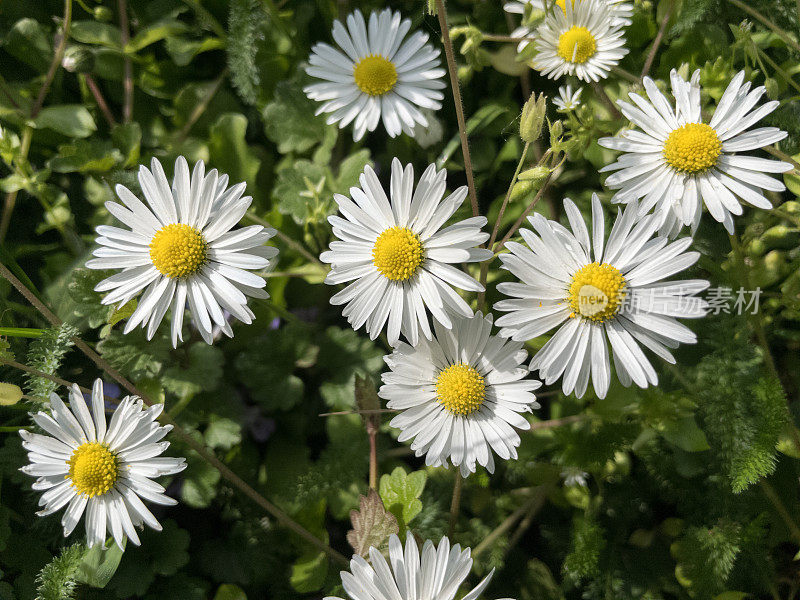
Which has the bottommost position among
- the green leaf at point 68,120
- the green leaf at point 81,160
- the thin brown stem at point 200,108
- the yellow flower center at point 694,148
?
the yellow flower center at point 694,148

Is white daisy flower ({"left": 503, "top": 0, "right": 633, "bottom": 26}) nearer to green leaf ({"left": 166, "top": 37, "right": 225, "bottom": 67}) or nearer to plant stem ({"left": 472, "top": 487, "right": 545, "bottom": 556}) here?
Result: green leaf ({"left": 166, "top": 37, "right": 225, "bottom": 67})

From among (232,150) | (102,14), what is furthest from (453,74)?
(102,14)

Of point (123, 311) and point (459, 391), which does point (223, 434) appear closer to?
point (123, 311)

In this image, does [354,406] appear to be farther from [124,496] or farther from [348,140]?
[348,140]

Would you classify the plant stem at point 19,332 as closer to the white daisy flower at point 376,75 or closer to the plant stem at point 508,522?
the white daisy flower at point 376,75

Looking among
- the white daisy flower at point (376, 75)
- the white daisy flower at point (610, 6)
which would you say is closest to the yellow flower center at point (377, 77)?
the white daisy flower at point (376, 75)
